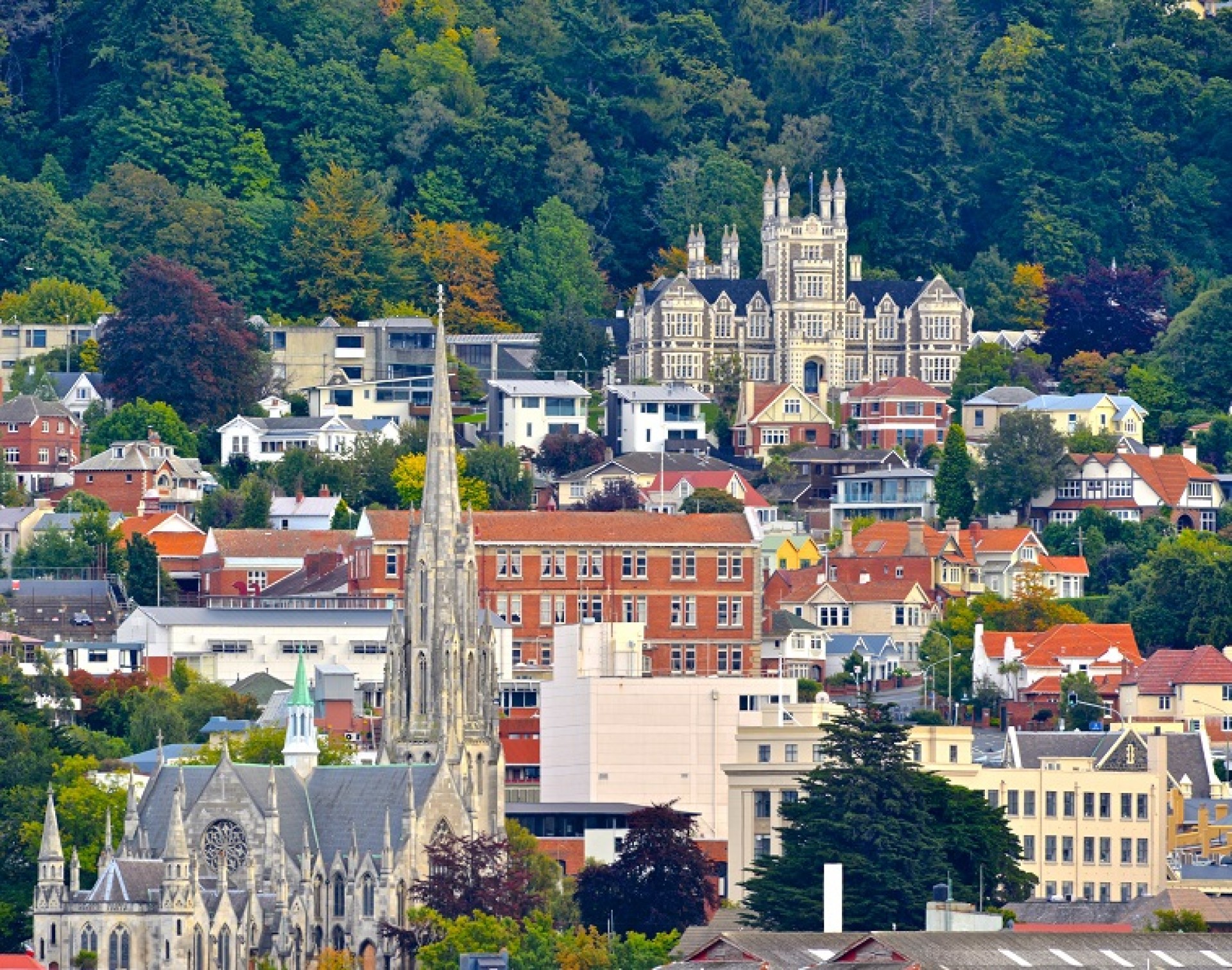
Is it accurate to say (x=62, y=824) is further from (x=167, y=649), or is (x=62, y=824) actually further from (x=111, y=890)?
(x=167, y=649)

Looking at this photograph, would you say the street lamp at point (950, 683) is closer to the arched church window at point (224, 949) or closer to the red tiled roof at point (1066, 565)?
the red tiled roof at point (1066, 565)

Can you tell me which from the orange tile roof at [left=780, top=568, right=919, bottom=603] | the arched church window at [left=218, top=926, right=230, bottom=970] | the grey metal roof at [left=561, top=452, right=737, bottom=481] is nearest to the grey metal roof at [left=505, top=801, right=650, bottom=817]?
the arched church window at [left=218, top=926, right=230, bottom=970]

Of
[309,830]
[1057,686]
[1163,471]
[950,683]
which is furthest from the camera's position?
[1163,471]

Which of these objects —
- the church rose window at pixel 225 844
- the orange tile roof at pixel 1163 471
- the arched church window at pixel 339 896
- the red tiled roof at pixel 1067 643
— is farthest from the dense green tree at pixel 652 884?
the orange tile roof at pixel 1163 471

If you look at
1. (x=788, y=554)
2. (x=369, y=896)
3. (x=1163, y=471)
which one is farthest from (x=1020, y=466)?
(x=369, y=896)

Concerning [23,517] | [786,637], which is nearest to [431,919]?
[786,637]

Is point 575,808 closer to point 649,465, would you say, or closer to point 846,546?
point 846,546

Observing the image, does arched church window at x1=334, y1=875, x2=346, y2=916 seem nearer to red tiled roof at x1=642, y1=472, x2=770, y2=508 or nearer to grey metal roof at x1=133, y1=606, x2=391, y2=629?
grey metal roof at x1=133, y1=606, x2=391, y2=629
